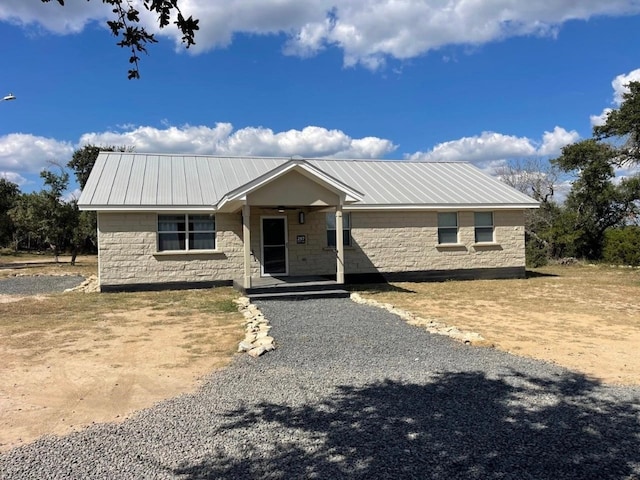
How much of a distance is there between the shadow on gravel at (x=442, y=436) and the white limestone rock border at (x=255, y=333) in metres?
2.07

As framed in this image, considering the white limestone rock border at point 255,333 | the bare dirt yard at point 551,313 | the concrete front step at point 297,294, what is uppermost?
the concrete front step at point 297,294

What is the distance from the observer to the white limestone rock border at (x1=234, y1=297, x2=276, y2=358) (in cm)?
720

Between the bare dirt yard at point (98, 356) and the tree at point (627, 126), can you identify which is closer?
the bare dirt yard at point (98, 356)

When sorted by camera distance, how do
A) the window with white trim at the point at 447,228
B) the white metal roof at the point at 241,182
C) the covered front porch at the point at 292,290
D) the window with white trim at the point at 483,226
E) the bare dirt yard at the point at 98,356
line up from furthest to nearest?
the window with white trim at the point at 483,226, the window with white trim at the point at 447,228, the white metal roof at the point at 241,182, the covered front porch at the point at 292,290, the bare dirt yard at the point at 98,356

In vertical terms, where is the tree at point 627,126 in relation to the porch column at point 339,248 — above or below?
above

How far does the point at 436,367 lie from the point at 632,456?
2.70 m

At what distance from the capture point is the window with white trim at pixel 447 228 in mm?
18078

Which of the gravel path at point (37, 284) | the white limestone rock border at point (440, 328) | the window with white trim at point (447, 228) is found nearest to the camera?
the white limestone rock border at point (440, 328)

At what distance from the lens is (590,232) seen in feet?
80.5

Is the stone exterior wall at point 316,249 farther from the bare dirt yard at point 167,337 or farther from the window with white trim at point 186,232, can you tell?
the bare dirt yard at point 167,337

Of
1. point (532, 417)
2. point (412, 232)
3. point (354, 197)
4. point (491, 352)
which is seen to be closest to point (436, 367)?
point (491, 352)

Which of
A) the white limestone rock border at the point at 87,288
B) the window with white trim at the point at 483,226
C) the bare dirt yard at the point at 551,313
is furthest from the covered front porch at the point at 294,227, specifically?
the window with white trim at the point at 483,226

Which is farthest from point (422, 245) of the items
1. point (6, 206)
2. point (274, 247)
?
point (6, 206)

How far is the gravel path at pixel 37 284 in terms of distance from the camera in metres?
15.3
